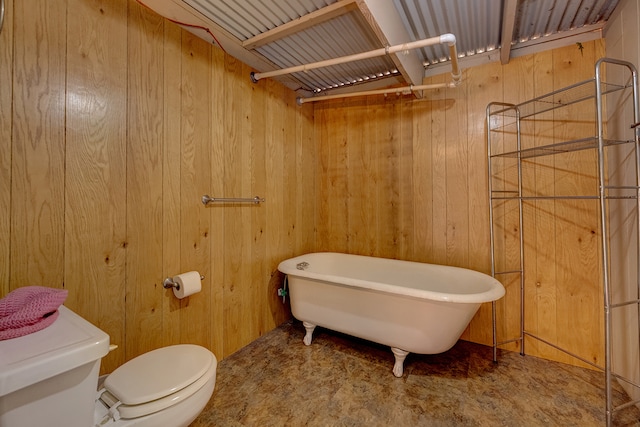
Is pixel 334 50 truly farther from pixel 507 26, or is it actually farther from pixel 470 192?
pixel 470 192

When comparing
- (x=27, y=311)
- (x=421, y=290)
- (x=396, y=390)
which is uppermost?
(x=27, y=311)

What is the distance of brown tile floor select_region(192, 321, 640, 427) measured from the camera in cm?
131

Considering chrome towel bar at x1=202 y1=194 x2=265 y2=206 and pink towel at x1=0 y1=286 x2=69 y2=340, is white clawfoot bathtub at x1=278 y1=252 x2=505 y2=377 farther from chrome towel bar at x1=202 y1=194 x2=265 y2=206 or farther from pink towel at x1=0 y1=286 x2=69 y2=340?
pink towel at x1=0 y1=286 x2=69 y2=340

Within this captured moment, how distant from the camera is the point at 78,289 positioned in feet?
3.74

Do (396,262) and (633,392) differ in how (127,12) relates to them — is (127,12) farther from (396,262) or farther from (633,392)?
(633,392)

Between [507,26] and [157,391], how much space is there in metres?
2.45

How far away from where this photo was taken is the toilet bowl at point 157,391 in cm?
89

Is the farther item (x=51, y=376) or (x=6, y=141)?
(x=6, y=141)

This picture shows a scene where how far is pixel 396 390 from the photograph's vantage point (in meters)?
1.51

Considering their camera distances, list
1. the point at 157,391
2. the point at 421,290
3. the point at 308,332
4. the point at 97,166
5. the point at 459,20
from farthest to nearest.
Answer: the point at 308,332
the point at 459,20
the point at 421,290
the point at 97,166
the point at 157,391

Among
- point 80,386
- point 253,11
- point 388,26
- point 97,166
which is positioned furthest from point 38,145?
point 388,26

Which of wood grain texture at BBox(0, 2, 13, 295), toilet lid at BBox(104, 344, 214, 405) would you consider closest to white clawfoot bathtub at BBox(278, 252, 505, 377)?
toilet lid at BBox(104, 344, 214, 405)

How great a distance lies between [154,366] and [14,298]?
557 mm

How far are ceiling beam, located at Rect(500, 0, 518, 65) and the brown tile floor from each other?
2.09m
